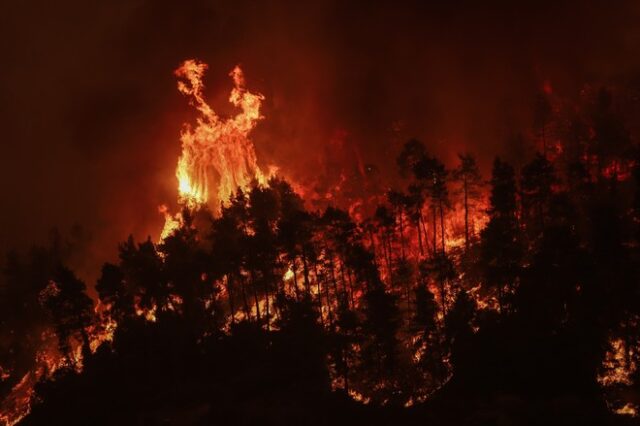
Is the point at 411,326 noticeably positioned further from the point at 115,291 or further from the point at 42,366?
the point at 42,366

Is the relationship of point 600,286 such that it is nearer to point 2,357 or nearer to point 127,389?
point 127,389

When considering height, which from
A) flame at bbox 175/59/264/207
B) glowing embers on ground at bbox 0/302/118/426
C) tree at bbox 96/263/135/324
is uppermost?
flame at bbox 175/59/264/207

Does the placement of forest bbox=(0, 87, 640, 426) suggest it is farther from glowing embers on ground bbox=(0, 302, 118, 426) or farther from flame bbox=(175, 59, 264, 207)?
flame bbox=(175, 59, 264, 207)

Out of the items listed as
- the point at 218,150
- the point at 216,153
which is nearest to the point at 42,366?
the point at 216,153

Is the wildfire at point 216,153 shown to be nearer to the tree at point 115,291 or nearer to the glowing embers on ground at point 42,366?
the glowing embers on ground at point 42,366

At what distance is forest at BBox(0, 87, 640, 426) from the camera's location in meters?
38.5

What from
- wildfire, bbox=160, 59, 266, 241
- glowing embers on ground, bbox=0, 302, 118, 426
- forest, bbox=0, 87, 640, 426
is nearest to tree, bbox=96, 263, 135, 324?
forest, bbox=0, 87, 640, 426

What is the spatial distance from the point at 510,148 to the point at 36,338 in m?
79.0

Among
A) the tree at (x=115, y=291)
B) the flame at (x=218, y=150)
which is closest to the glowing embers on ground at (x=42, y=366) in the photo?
the tree at (x=115, y=291)

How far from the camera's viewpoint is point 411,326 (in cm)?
5128

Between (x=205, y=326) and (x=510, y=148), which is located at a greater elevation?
(x=510, y=148)

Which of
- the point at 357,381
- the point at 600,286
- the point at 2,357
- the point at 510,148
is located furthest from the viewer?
the point at 2,357

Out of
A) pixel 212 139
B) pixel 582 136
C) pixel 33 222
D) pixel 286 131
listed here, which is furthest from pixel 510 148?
pixel 33 222

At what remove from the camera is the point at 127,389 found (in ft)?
172
